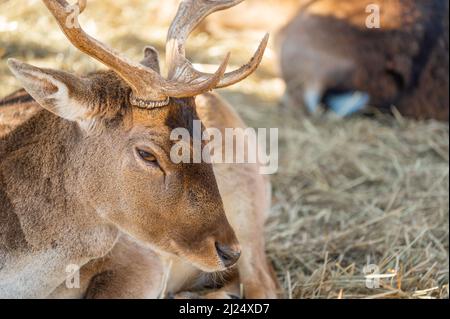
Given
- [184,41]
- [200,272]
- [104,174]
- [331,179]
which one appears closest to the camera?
[104,174]

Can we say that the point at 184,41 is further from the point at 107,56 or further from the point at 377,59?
the point at 377,59

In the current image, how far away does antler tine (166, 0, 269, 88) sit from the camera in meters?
3.84

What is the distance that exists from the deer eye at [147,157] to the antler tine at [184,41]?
0.39 meters

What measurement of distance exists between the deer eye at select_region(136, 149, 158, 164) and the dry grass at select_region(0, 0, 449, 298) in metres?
1.73

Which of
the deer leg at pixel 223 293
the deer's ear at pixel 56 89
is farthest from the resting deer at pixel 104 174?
the deer leg at pixel 223 293

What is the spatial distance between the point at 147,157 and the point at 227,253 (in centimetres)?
59

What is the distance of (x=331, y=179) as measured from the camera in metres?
7.00

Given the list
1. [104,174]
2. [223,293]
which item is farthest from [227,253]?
[223,293]

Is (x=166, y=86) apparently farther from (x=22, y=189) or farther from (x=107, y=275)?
(x=107, y=275)

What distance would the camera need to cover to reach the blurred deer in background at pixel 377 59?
8117 millimetres

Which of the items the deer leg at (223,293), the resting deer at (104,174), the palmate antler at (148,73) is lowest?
the deer leg at (223,293)

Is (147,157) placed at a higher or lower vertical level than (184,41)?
A: lower

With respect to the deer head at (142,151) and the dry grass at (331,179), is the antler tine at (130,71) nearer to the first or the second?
the deer head at (142,151)
